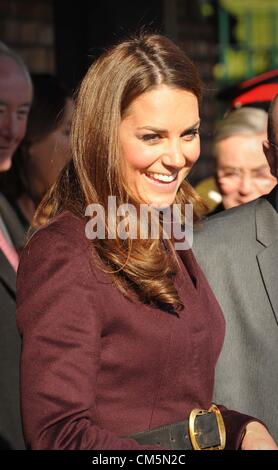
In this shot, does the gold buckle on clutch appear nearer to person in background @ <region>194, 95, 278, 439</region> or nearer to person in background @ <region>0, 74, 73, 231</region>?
person in background @ <region>194, 95, 278, 439</region>

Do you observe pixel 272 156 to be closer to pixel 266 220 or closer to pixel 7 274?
pixel 266 220

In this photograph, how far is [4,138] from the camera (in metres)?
4.41

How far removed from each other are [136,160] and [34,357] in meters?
0.62

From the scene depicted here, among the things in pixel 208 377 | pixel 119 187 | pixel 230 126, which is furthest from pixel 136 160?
pixel 230 126

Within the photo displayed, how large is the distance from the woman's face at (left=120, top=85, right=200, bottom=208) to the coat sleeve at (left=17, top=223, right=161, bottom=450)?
1.23 ft

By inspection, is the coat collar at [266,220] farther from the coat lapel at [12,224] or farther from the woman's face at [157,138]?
the coat lapel at [12,224]

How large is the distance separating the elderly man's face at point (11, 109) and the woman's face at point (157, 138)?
5.49 ft

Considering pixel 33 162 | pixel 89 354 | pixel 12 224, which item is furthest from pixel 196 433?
pixel 33 162

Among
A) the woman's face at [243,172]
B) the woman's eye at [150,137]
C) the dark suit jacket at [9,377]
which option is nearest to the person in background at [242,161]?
the woman's face at [243,172]

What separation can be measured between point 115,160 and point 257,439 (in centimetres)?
80

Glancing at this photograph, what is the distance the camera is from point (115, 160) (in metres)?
2.69

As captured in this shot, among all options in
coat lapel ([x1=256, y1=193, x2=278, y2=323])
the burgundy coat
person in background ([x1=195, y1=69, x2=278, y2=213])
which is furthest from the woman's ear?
person in background ([x1=195, y1=69, x2=278, y2=213])

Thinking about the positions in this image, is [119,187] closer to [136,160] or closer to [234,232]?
[136,160]

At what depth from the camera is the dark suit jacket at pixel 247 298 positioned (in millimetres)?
3324
